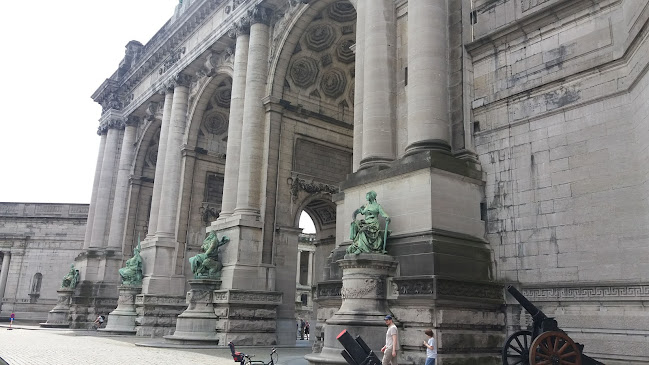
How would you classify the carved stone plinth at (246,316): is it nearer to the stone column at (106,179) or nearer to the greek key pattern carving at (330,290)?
the greek key pattern carving at (330,290)

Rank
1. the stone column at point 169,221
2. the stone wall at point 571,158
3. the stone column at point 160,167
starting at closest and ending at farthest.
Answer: the stone wall at point 571,158 → the stone column at point 169,221 → the stone column at point 160,167

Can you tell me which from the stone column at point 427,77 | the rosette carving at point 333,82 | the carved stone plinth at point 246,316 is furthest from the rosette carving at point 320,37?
the carved stone plinth at point 246,316

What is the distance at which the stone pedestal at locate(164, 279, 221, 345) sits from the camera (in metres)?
20.8

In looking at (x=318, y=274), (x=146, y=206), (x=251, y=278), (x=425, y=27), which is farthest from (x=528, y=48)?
(x=146, y=206)

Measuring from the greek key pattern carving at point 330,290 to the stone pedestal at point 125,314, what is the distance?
1663 cm

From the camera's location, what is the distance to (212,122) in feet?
106

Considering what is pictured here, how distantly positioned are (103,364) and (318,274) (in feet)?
51.8

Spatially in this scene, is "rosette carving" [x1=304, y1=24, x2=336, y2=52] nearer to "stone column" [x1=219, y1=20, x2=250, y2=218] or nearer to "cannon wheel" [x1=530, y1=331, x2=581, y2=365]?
"stone column" [x1=219, y1=20, x2=250, y2=218]

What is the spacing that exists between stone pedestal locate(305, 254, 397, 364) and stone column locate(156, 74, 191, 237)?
17.8 meters

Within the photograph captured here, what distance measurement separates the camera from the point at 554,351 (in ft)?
31.7

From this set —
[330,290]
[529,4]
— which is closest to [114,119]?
[330,290]

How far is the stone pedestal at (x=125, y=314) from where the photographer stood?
2909cm

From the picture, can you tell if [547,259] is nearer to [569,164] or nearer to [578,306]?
[578,306]

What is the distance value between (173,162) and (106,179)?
12012 millimetres
